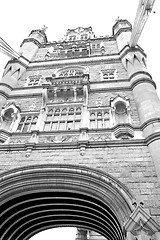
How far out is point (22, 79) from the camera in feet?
51.2

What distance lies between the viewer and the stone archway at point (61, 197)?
7.45 meters

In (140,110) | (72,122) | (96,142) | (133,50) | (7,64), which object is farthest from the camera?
(7,64)

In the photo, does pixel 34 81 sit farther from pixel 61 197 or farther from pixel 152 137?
pixel 152 137

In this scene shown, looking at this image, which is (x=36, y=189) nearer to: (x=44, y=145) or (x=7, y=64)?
(x=44, y=145)

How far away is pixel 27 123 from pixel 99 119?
3.64 meters

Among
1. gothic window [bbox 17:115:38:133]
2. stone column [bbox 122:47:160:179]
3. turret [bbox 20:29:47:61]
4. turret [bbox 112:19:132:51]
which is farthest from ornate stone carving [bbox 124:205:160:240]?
turret [bbox 20:29:47:61]

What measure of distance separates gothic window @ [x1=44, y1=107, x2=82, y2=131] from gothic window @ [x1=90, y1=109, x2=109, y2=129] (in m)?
0.66

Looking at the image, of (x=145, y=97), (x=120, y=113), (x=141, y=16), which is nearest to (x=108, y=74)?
(x=141, y=16)

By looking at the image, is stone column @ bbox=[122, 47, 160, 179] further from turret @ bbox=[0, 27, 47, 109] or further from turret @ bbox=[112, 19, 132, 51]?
turret @ bbox=[0, 27, 47, 109]

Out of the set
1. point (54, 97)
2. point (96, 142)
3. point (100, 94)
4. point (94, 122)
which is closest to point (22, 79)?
point (54, 97)

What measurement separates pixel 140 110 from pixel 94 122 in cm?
221

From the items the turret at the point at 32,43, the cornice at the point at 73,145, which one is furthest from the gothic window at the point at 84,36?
the cornice at the point at 73,145

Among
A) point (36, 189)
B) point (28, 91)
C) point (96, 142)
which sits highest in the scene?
point (28, 91)

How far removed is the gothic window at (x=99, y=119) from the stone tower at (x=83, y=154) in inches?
2.0
